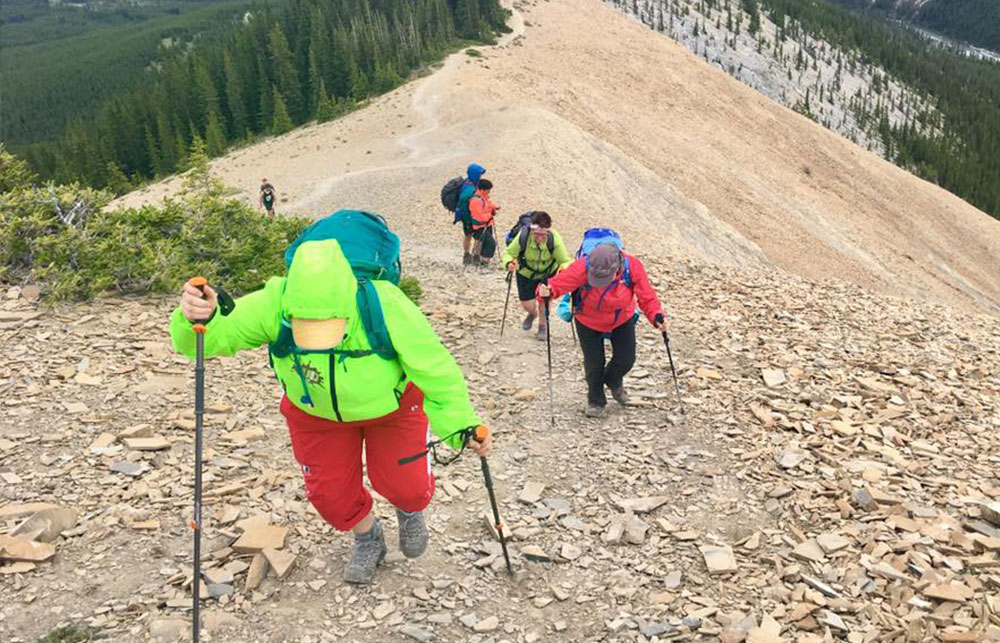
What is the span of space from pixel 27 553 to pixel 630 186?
95.5ft

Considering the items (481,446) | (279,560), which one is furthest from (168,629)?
(481,446)

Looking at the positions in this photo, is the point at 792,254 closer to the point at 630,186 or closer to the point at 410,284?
the point at 630,186

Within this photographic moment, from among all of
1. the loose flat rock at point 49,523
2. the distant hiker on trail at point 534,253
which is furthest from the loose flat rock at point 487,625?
the distant hiker on trail at point 534,253

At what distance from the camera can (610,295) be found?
790 cm

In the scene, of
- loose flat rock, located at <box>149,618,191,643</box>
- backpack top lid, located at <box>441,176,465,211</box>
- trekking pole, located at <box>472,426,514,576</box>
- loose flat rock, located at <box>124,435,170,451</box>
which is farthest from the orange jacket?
loose flat rock, located at <box>149,618,191,643</box>

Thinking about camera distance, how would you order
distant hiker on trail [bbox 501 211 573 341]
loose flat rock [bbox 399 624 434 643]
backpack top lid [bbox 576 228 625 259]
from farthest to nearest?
distant hiker on trail [bbox 501 211 573 341] < backpack top lid [bbox 576 228 625 259] < loose flat rock [bbox 399 624 434 643]

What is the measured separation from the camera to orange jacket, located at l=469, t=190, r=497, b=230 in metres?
15.7

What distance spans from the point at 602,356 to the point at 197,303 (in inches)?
207

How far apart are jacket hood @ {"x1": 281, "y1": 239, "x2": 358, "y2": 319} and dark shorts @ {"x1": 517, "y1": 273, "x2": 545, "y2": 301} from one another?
7.23m

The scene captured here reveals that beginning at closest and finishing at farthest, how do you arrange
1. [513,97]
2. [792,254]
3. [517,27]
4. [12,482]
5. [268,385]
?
[12,482] → [268,385] → [792,254] → [513,97] → [517,27]

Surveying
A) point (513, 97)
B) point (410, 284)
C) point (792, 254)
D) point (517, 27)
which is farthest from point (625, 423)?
point (517, 27)

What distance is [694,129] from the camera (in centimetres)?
4647

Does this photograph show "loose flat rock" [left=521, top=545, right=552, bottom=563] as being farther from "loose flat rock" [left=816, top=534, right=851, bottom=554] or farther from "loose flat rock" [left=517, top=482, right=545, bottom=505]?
"loose flat rock" [left=816, top=534, right=851, bottom=554]

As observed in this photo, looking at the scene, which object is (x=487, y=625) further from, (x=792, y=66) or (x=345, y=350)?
(x=792, y=66)
